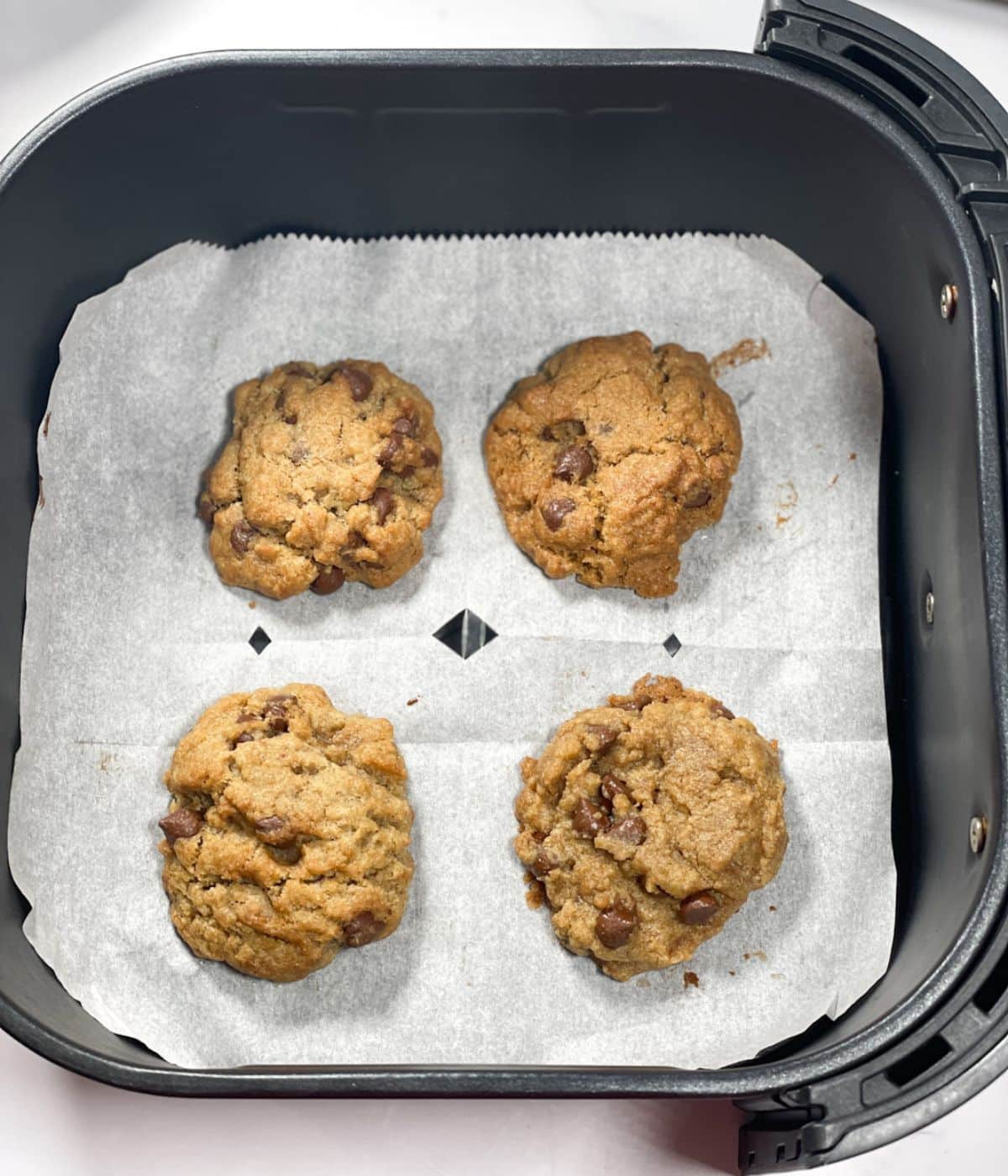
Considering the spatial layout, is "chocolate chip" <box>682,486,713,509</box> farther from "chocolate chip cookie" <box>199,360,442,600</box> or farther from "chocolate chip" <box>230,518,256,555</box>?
"chocolate chip" <box>230,518,256,555</box>

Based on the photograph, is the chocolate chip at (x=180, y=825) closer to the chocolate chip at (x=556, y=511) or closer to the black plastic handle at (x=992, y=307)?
the chocolate chip at (x=556, y=511)

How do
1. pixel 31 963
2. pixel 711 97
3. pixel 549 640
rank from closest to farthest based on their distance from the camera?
1. pixel 31 963
2. pixel 711 97
3. pixel 549 640

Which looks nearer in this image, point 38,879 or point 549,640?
point 38,879

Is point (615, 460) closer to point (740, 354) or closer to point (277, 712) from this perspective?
point (740, 354)

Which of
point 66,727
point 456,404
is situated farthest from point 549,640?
point 66,727

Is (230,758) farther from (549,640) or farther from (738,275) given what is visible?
(738,275)

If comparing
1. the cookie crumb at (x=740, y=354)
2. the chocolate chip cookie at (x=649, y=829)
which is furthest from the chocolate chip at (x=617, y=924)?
the cookie crumb at (x=740, y=354)

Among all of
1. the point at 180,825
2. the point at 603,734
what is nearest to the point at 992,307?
the point at 603,734
